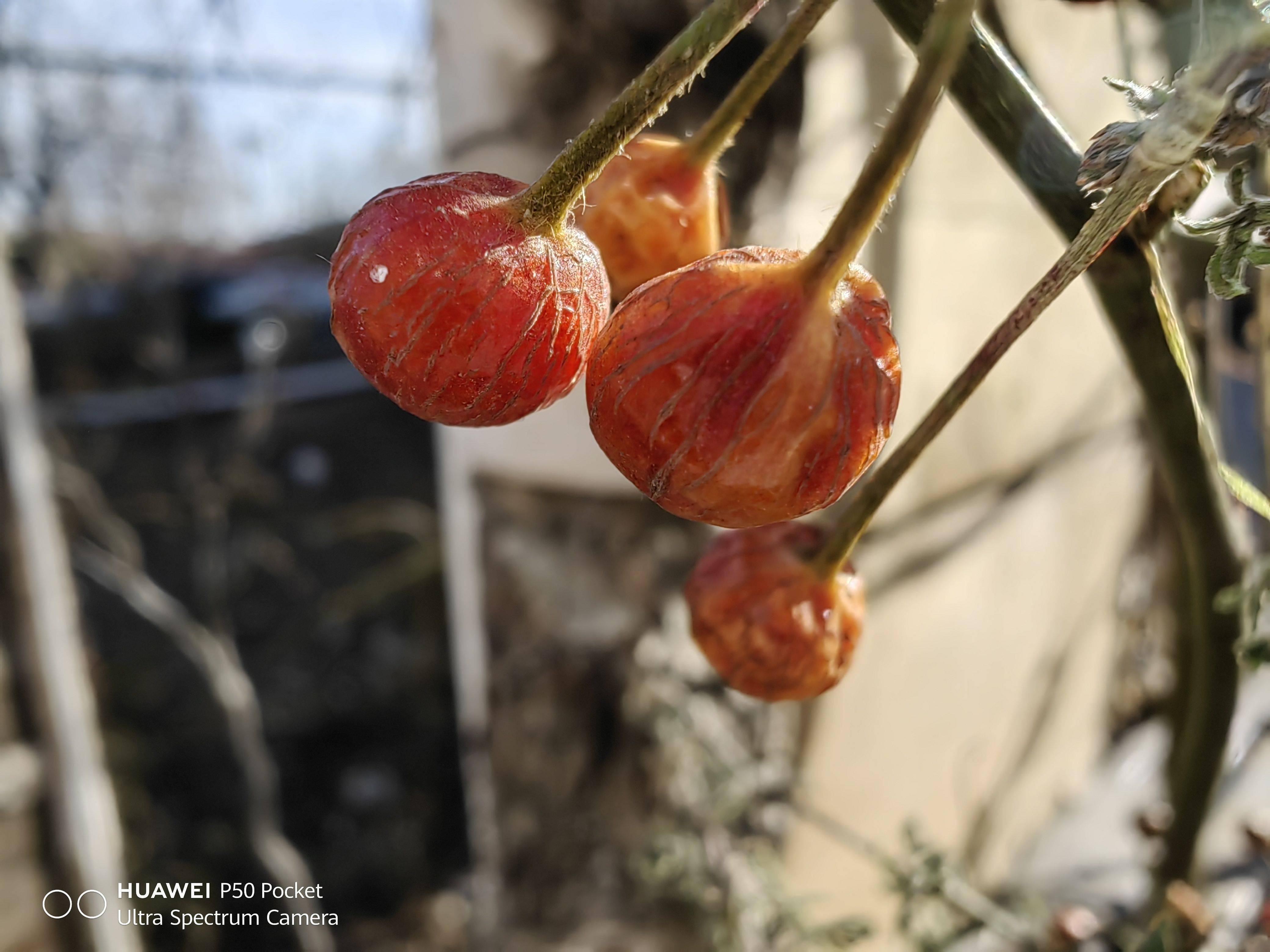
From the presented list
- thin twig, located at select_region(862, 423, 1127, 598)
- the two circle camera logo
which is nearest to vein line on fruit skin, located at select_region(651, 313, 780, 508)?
thin twig, located at select_region(862, 423, 1127, 598)

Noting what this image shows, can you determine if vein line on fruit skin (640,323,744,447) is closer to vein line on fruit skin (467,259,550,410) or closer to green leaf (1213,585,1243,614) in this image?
vein line on fruit skin (467,259,550,410)

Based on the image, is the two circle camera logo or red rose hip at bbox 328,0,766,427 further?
the two circle camera logo

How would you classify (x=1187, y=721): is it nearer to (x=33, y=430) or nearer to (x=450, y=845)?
(x=33, y=430)

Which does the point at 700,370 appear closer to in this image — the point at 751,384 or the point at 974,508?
the point at 751,384

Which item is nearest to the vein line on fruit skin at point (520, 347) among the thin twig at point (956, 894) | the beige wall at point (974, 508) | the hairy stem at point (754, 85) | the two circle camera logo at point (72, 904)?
the hairy stem at point (754, 85)

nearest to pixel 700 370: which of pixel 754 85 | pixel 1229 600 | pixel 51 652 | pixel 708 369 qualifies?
pixel 708 369

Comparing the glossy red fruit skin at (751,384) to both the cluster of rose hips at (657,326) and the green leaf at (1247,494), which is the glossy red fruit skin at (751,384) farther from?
the green leaf at (1247,494)
